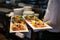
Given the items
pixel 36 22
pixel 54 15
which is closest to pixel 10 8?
pixel 36 22

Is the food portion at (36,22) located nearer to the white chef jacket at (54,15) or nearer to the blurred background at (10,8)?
the white chef jacket at (54,15)

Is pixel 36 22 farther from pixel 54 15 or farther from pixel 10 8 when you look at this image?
pixel 10 8

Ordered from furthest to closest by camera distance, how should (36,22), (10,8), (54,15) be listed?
(10,8)
(36,22)
(54,15)

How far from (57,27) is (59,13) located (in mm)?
167

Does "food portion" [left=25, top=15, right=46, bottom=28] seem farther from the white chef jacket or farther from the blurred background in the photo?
the blurred background

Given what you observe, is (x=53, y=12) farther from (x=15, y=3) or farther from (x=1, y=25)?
(x=1, y=25)

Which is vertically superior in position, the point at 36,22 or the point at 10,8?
the point at 10,8

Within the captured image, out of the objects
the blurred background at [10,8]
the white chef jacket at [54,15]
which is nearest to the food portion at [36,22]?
the white chef jacket at [54,15]

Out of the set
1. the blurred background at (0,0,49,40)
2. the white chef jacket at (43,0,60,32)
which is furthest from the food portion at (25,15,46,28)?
the blurred background at (0,0,49,40)

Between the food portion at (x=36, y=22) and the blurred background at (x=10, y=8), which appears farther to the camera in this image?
the blurred background at (x=10, y=8)

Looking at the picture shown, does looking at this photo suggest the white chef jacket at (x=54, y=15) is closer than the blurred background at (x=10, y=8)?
Yes

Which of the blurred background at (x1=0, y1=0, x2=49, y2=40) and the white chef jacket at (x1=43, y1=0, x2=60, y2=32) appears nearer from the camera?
the white chef jacket at (x1=43, y1=0, x2=60, y2=32)

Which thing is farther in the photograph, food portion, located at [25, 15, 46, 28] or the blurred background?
the blurred background

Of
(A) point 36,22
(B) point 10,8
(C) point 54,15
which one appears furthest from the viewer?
(B) point 10,8
